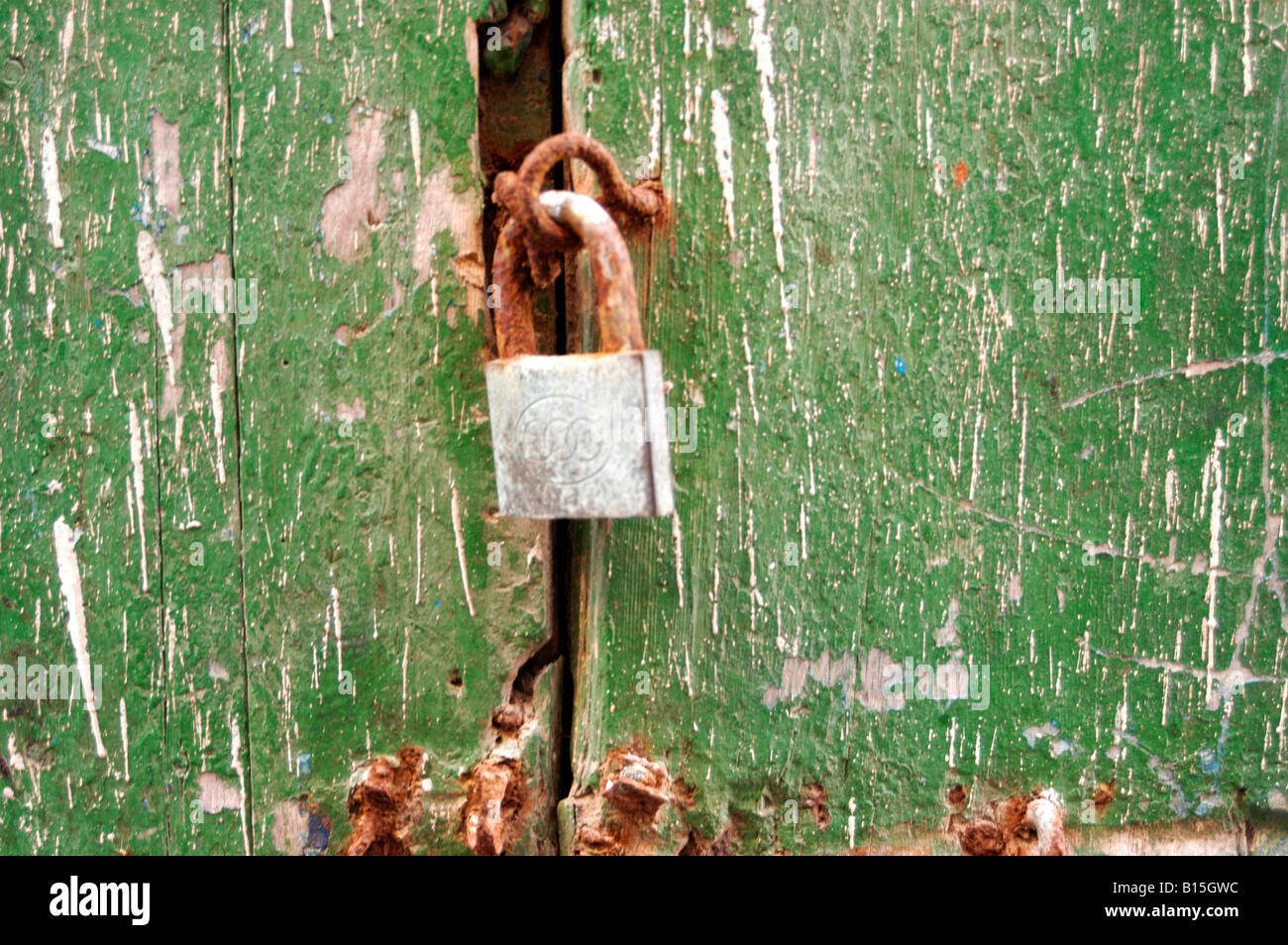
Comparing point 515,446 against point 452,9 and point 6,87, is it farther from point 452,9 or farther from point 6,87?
point 6,87

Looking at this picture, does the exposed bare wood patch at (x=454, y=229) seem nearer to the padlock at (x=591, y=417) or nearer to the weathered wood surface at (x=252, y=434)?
the weathered wood surface at (x=252, y=434)

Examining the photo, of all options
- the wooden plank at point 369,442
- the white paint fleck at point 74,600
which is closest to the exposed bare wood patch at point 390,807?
the wooden plank at point 369,442

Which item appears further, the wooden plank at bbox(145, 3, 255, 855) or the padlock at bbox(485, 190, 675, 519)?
the wooden plank at bbox(145, 3, 255, 855)

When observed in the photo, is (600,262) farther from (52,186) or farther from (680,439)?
(52,186)

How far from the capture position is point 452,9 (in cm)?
65

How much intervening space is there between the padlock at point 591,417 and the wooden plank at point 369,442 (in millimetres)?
138

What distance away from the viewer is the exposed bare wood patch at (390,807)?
0.69 meters

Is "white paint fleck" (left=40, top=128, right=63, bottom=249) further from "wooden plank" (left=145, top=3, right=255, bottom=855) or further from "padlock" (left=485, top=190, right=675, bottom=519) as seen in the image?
"padlock" (left=485, top=190, right=675, bottom=519)

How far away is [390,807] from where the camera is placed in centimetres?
69

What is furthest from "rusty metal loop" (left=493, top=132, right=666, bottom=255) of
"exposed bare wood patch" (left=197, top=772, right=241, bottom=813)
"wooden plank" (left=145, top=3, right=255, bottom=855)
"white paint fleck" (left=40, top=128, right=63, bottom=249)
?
"exposed bare wood patch" (left=197, top=772, right=241, bottom=813)

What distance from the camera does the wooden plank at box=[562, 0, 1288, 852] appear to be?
0.65 m

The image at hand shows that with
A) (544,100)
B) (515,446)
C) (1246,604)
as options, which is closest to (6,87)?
(544,100)

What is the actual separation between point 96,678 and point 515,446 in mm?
451

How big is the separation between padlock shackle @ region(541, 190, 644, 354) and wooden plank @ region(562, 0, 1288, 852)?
0.38ft
